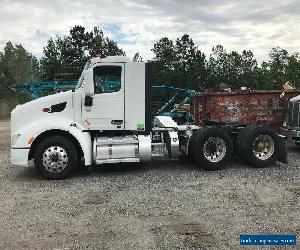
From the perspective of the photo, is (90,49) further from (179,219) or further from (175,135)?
(179,219)

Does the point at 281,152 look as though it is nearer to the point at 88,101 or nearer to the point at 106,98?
the point at 106,98

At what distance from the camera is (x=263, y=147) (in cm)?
1084

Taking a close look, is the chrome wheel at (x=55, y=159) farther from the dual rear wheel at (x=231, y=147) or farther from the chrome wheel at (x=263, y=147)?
the chrome wheel at (x=263, y=147)

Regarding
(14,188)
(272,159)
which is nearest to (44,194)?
(14,188)

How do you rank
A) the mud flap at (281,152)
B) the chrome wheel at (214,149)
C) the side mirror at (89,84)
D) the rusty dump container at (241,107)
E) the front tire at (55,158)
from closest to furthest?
the front tire at (55,158)
the side mirror at (89,84)
the chrome wheel at (214,149)
the mud flap at (281,152)
the rusty dump container at (241,107)

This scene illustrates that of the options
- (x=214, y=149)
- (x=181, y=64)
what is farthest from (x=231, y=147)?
(x=181, y=64)

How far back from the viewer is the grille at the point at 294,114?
488 inches

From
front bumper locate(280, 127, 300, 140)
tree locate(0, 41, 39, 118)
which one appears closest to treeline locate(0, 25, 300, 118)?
tree locate(0, 41, 39, 118)

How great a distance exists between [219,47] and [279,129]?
3434 cm

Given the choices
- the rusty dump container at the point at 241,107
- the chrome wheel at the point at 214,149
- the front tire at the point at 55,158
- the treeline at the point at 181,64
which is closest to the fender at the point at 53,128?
the front tire at the point at 55,158

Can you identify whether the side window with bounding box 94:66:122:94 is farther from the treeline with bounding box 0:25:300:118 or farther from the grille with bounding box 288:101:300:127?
the treeline with bounding box 0:25:300:118

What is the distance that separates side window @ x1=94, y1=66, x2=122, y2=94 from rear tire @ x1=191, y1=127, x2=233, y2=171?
2447 millimetres

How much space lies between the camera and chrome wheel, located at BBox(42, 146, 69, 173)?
9680 mm

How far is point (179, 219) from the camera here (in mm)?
6758
